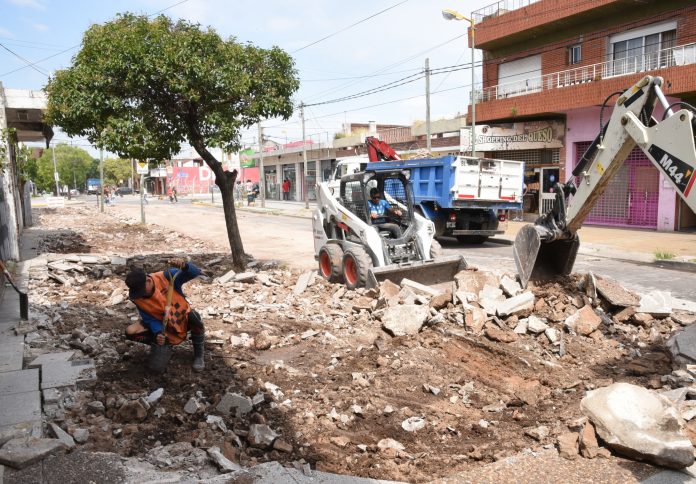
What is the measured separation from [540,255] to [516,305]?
1.42 metres

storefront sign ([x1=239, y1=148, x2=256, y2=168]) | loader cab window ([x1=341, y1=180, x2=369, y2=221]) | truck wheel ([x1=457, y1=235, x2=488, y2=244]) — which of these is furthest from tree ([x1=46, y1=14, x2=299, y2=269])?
storefront sign ([x1=239, y1=148, x2=256, y2=168])

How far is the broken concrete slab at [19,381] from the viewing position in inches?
189

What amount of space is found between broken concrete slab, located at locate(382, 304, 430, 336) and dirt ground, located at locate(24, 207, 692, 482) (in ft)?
0.41

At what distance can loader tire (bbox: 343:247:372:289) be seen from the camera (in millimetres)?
8445

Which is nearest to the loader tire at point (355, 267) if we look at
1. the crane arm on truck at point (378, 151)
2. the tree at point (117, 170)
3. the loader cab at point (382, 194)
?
the loader cab at point (382, 194)

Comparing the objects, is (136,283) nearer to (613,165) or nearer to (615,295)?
(613,165)

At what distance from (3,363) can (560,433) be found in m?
5.10

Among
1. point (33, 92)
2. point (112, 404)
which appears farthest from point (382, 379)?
point (33, 92)

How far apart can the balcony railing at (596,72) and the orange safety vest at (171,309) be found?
16827 millimetres

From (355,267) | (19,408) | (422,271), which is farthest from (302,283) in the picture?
(19,408)

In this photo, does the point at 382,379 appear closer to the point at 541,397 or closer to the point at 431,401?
the point at 431,401

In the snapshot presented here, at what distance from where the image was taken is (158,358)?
523 centimetres

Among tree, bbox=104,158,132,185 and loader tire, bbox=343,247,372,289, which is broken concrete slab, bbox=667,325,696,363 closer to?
loader tire, bbox=343,247,372,289

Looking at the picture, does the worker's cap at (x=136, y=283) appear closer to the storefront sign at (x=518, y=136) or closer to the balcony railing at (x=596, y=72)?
the balcony railing at (x=596, y=72)
